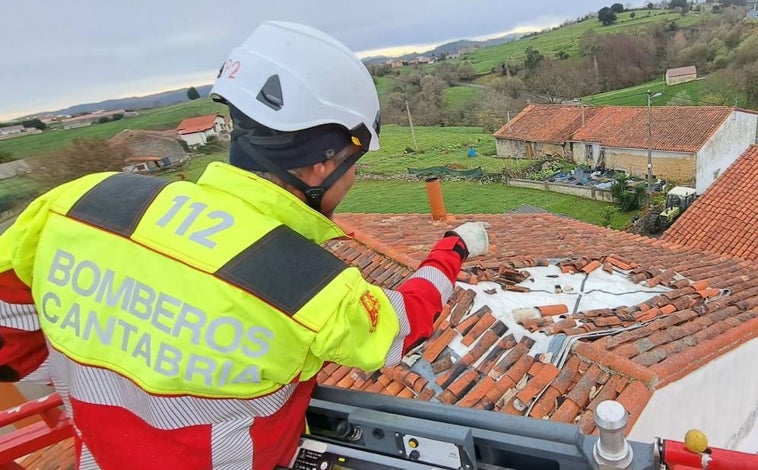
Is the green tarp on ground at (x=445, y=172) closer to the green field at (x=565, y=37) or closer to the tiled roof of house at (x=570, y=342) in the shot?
the tiled roof of house at (x=570, y=342)

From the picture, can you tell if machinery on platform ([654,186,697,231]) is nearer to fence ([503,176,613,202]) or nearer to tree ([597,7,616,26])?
fence ([503,176,613,202])

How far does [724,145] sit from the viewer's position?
26.2 metres

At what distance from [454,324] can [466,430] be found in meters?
2.34

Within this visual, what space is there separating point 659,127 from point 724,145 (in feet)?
10.3

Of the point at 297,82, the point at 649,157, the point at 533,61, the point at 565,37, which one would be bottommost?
the point at 649,157

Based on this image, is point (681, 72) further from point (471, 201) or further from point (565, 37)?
point (471, 201)

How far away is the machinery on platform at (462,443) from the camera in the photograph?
141 centimetres

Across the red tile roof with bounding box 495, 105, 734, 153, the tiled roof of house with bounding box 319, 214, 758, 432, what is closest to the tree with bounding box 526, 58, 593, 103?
the red tile roof with bounding box 495, 105, 734, 153

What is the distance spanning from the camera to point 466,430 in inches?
63.5

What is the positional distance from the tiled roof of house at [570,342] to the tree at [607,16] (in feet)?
272

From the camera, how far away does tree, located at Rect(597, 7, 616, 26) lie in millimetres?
75875

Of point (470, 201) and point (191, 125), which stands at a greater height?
point (191, 125)

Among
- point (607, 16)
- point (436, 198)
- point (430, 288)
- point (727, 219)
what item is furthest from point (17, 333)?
point (607, 16)

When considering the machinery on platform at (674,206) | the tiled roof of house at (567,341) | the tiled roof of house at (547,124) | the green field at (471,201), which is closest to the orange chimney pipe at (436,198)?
the tiled roof of house at (567,341)
